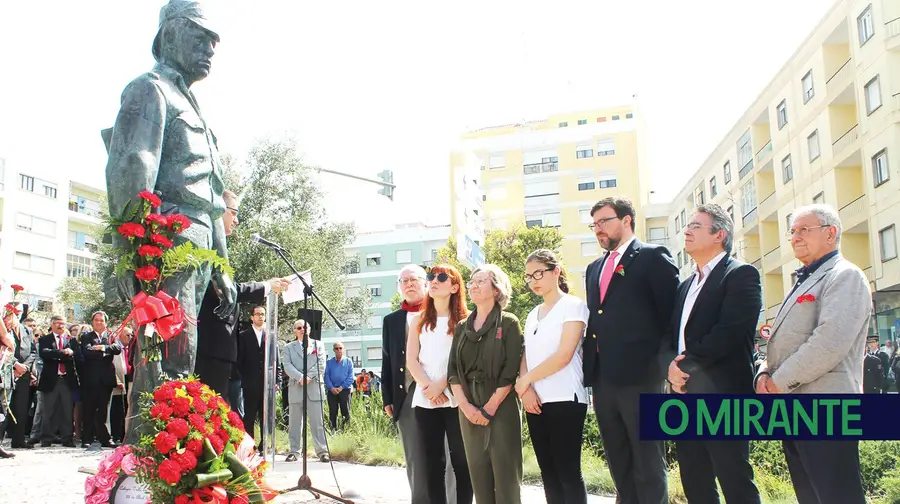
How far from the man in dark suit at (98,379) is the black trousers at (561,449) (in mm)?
8835

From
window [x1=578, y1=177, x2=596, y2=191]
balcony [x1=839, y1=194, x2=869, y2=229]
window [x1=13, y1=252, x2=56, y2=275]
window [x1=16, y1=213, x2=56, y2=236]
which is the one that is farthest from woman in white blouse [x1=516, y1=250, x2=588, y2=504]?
window [x1=16, y1=213, x2=56, y2=236]

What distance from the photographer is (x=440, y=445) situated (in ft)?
17.0

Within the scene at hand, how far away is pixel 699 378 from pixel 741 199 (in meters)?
37.4

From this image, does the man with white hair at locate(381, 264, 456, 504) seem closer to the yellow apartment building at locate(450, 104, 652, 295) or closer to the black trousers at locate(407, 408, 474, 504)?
the black trousers at locate(407, 408, 474, 504)

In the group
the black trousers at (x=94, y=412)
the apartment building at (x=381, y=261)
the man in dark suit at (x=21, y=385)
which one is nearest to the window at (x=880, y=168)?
the black trousers at (x=94, y=412)

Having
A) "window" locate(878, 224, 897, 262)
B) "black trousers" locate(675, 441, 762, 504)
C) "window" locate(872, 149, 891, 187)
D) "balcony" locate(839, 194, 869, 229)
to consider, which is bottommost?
"black trousers" locate(675, 441, 762, 504)

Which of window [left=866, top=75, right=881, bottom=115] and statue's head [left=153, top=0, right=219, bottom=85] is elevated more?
window [left=866, top=75, right=881, bottom=115]

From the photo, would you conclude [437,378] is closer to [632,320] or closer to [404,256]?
[632,320]

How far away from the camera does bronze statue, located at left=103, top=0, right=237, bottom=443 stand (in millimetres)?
3855

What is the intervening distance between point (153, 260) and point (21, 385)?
29.6 ft

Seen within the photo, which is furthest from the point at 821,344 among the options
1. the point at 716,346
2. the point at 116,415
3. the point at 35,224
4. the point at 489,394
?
the point at 35,224

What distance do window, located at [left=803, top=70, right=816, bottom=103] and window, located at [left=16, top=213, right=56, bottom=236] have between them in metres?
46.6

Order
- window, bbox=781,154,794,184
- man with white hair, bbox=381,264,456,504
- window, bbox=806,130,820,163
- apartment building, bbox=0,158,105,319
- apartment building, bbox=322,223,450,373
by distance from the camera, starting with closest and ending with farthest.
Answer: man with white hair, bbox=381,264,456,504 < window, bbox=806,130,820,163 < window, bbox=781,154,794,184 < apartment building, bbox=0,158,105,319 < apartment building, bbox=322,223,450,373

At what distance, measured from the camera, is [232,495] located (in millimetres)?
3742
